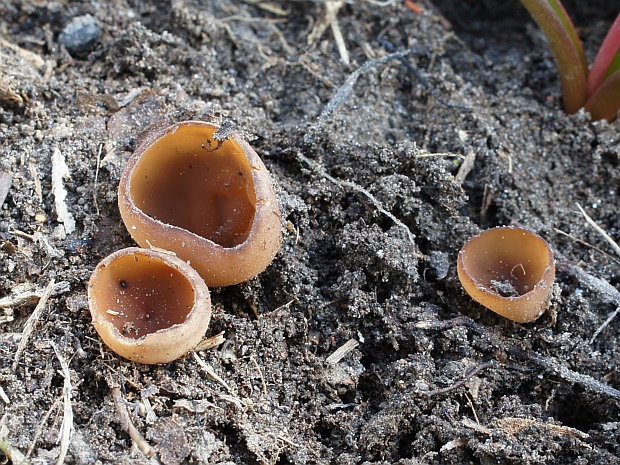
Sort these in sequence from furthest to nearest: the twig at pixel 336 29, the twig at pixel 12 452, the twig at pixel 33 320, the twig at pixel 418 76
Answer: the twig at pixel 336 29 < the twig at pixel 418 76 < the twig at pixel 33 320 < the twig at pixel 12 452

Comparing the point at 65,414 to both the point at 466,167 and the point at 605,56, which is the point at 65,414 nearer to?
the point at 466,167

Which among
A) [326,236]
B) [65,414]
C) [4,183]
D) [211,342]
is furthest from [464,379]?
[4,183]

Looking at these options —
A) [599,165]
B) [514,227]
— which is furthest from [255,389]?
[599,165]

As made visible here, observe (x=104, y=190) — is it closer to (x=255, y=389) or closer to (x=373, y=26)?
(x=255, y=389)

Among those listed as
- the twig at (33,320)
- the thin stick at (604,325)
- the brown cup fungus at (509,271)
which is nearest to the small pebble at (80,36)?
the twig at (33,320)

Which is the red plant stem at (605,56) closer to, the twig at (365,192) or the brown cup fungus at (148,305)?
the twig at (365,192)

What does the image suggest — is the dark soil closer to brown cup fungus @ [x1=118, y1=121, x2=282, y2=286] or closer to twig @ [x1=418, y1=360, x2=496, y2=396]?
twig @ [x1=418, y1=360, x2=496, y2=396]

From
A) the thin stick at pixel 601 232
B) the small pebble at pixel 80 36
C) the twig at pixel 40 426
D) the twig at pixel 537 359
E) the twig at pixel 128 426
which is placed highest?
the thin stick at pixel 601 232

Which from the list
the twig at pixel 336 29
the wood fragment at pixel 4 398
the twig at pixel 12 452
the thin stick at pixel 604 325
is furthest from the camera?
the twig at pixel 336 29

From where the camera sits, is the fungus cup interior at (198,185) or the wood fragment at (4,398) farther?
the fungus cup interior at (198,185)

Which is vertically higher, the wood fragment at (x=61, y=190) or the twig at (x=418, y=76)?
the twig at (x=418, y=76)
